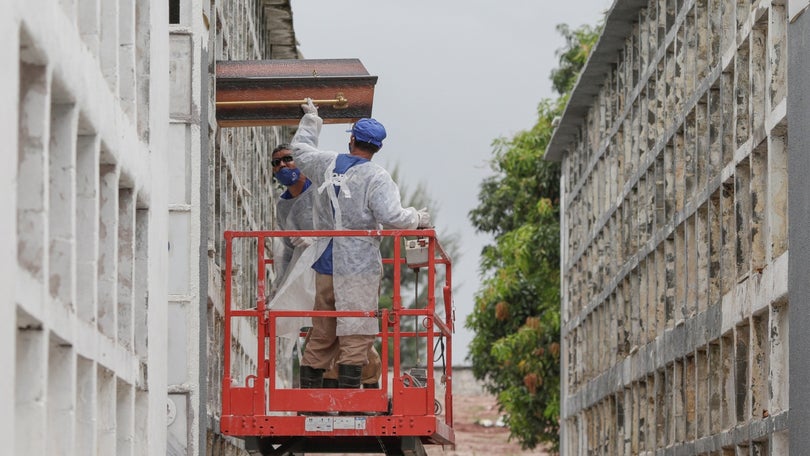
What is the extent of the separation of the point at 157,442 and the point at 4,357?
496cm

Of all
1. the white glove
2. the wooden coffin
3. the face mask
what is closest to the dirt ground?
the wooden coffin

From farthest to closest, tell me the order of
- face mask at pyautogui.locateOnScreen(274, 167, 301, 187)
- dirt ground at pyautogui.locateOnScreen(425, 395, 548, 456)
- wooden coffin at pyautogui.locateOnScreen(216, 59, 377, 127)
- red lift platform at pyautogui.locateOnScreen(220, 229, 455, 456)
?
dirt ground at pyautogui.locateOnScreen(425, 395, 548, 456) < wooden coffin at pyautogui.locateOnScreen(216, 59, 377, 127) < face mask at pyautogui.locateOnScreen(274, 167, 301, 187) < red lift platform at pyautogui.locateOnScreen(220, 229, 455, 456)

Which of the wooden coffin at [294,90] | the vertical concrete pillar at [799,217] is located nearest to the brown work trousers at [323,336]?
the wooden coffin at [294,90]

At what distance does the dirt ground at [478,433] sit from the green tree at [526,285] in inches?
143

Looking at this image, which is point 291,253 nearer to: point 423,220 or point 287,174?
point 287,174

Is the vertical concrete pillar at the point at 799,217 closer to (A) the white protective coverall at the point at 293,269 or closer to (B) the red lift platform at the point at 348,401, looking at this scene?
(B) the red lift platform at the point at 348,401

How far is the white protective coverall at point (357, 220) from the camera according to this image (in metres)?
12.5

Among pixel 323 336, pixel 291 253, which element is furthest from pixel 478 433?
pixel 323 336

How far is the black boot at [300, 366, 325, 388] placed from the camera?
41.5 ft

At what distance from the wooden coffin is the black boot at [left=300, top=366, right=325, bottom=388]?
2.90 meters

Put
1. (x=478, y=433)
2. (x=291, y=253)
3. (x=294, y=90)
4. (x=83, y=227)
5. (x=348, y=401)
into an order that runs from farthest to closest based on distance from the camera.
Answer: (x=478, y=433) < (x=294, y=90) < (x=291, y=253) < (x=348, y=401) < (x=83, y=227)

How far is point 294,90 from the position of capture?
49.4ft

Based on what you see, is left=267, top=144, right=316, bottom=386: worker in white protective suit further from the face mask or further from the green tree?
the green tree

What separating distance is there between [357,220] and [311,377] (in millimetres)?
1097
